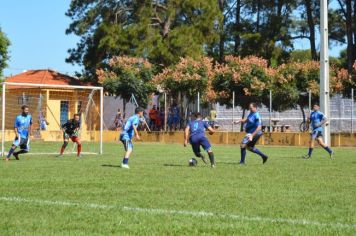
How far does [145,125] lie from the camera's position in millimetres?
44406

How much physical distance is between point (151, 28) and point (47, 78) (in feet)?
34.4

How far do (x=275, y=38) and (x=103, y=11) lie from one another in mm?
13036

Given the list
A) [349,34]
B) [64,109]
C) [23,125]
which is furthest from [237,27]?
[23,125]

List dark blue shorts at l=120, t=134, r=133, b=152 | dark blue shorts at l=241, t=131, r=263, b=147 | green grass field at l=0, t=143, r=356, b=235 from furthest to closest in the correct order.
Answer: dark blue shorts at l=241, t=131, r=263, b=147 < dark blue shorts at l=120, t=134, r=133, b=152 < green grass field at l=0, t=143, r=356, b=235

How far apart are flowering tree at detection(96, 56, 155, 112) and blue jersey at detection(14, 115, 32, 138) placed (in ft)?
81.6

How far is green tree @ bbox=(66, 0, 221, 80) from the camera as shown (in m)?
48.7

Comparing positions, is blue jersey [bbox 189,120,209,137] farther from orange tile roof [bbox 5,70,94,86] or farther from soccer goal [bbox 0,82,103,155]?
orange tile roof [bbox 5,70,94,86]

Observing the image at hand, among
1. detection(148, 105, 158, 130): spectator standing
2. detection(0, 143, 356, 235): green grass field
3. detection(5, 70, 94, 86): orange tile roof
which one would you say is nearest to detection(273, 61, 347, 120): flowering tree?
detection(148, 105, 158, 130): spectator standing

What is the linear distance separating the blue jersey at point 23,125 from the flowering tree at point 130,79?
24.9 metres

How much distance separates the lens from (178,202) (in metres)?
10.3

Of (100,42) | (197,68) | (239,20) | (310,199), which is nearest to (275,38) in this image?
(239,20)

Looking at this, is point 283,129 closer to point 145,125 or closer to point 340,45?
point 145,125

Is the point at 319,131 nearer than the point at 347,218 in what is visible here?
No

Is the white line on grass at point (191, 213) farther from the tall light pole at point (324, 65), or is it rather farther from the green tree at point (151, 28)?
the green tree at point (151, 28)
